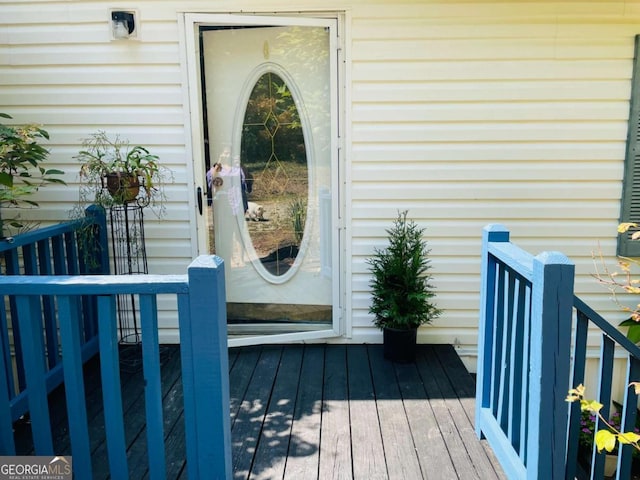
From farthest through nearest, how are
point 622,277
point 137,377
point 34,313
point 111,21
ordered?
point 622,277 < point 111,21 < point 137,377 < point 34,313

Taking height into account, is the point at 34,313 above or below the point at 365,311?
above

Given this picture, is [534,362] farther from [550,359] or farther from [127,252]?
[127,252]

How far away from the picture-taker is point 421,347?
11.2 ft

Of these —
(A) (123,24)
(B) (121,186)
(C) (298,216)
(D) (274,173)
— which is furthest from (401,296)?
(A) (123,24)

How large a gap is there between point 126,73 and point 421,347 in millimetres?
2624

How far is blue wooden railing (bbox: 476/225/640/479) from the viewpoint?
161 centimetres

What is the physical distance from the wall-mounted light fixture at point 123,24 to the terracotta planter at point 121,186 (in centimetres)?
94

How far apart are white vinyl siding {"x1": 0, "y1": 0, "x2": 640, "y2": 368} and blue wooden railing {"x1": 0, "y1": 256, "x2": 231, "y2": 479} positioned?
174cm

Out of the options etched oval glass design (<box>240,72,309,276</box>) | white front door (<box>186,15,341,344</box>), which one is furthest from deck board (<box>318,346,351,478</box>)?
etched oval glass design (<box>240,72,309,276</box>)

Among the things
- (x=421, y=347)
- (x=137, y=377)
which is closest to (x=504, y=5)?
(x=421, y=347)

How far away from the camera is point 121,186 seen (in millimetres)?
2865

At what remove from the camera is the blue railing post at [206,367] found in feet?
4.99

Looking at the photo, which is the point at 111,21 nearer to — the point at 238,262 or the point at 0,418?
the point at 238,262

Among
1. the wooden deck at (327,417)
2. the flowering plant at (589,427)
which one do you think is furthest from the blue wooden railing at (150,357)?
the flowering plant at (589,427)
